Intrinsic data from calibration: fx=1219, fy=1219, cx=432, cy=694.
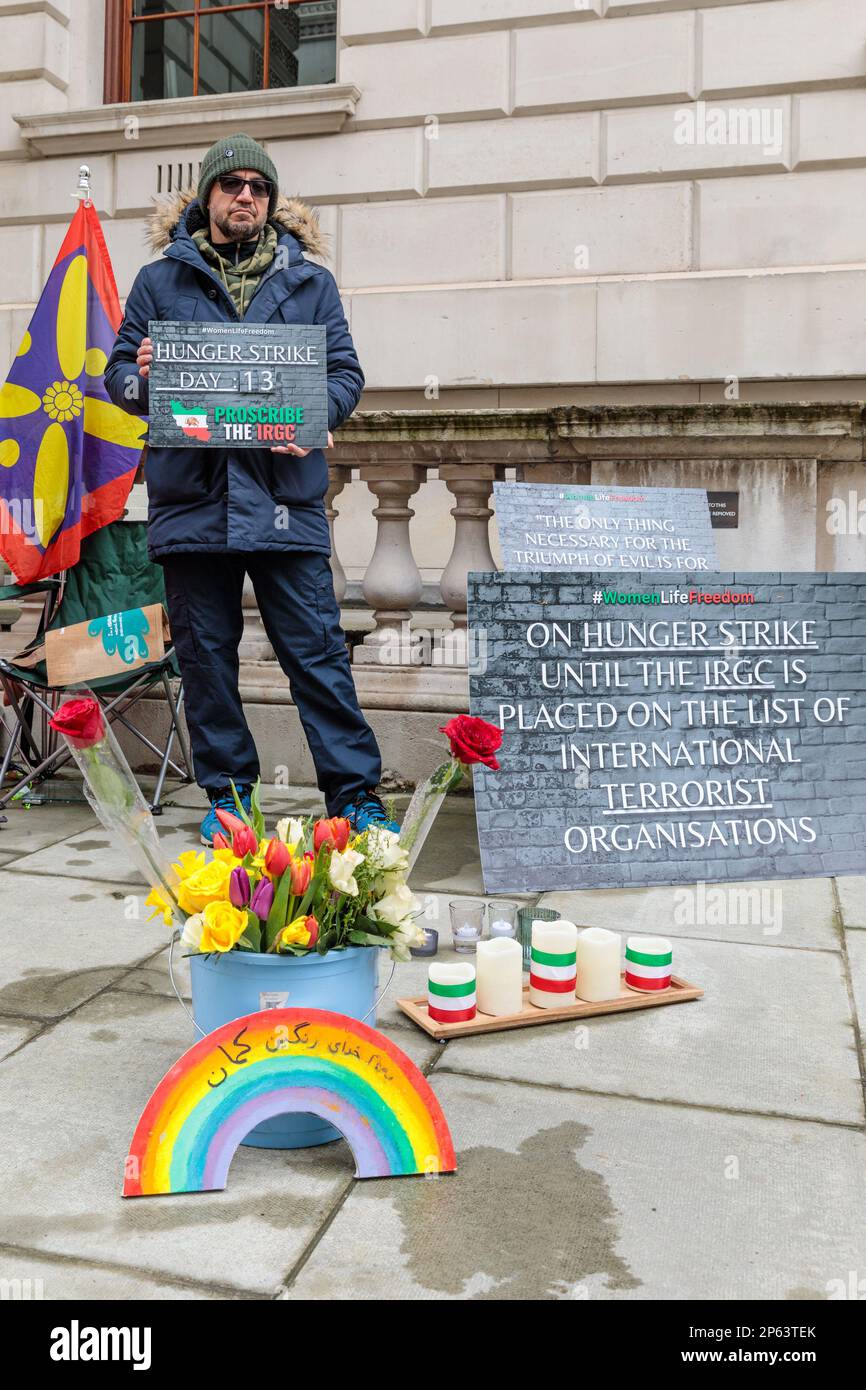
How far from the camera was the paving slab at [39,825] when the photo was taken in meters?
4.62

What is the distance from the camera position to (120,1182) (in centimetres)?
219

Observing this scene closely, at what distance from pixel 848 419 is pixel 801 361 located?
4.00 meters

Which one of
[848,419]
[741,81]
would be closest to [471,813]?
[848,419]

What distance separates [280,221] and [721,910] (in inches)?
107

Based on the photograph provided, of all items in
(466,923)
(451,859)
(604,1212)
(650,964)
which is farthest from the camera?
(451,859)

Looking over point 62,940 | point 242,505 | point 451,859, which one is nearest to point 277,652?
point 242,505

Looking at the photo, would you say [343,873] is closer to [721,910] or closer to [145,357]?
[721,910]

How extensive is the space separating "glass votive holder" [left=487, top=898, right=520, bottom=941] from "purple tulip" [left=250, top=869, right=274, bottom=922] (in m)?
1.18

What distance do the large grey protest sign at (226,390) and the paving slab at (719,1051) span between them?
2.05m

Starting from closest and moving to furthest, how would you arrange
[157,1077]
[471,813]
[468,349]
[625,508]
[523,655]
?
1. [157,1077]
2. [523,655]
3. [625,508]
4. [471,813]
5. [468,349]

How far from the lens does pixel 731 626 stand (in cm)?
438

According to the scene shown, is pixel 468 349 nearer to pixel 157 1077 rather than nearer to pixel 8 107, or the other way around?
pixel 8 107

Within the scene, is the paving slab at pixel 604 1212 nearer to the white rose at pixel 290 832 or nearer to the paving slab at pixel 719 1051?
the paving slab at pixel 719 1051

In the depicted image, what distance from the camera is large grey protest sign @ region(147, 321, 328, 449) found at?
3.87 metres
